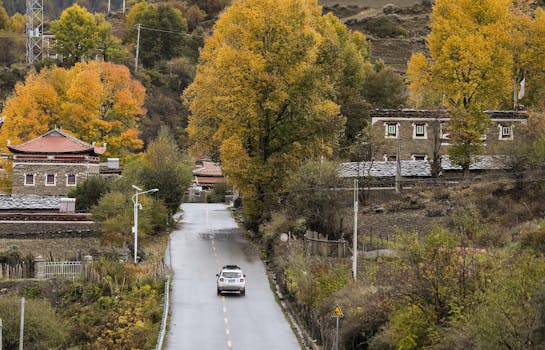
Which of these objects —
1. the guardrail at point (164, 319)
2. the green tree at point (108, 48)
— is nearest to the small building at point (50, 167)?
the guardrail at point (164, 319)

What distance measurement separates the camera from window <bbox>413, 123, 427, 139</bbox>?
74500 mm

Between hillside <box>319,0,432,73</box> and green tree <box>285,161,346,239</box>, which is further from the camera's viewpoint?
hillside <box>319,0,432,73</box>

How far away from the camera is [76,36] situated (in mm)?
121812

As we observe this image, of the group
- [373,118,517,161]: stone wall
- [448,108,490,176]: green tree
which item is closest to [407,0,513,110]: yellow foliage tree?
[448,108,490,176]: green tree

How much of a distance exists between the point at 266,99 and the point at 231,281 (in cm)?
1664

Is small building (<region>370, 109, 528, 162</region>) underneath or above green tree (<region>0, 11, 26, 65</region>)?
underneath

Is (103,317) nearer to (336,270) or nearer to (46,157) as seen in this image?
(336,270)

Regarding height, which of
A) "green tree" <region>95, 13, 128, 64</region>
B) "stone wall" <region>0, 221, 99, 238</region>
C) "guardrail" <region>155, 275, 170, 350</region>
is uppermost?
"green tree" <region>95, 13, 128, 64</region>

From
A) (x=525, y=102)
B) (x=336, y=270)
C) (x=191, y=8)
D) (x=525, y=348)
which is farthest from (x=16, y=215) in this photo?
(x=191, y=8)

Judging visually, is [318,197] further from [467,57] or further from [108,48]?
[108,48]

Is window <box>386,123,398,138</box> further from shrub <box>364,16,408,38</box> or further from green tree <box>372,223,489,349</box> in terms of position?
shrub <box>364,16,408,38</box>

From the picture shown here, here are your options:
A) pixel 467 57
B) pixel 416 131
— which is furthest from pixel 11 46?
pixel 467 57

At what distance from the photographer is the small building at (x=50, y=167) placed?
250ft

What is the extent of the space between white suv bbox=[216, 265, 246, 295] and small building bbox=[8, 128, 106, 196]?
28.8 meters
